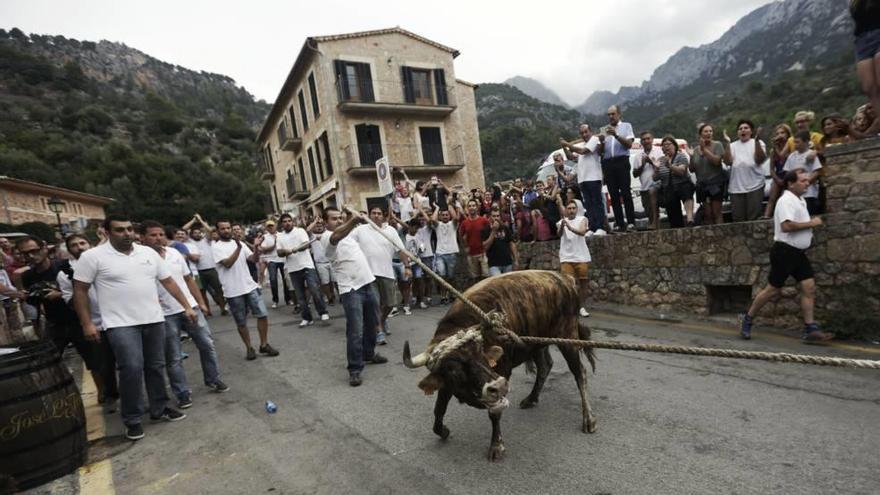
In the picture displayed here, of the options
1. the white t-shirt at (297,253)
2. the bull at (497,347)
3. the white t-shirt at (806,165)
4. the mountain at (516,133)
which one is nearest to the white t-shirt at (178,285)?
the white t-shirt at (297,253)

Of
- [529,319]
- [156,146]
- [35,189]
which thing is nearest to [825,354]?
[529,319]

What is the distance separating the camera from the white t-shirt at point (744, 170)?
5.86m

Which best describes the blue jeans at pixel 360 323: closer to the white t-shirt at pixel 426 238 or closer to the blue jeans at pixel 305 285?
the blue jeans at pixel 305 285

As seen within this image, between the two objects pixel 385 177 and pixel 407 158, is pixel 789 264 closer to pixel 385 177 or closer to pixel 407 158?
pixel 385 177

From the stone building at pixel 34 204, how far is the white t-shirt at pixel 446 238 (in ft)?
74.7

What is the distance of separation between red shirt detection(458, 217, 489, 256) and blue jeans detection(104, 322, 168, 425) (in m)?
5.81

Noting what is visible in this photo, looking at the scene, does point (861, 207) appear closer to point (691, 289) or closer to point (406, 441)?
point (691, 289)

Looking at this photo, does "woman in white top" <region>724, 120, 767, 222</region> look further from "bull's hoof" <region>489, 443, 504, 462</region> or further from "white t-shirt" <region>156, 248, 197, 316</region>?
"white t-shirt" <region>156, 248, 197, 316</region>

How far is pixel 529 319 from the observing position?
3.25 meters

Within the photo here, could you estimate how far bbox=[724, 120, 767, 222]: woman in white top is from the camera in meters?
5.84

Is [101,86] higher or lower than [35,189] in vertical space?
higher

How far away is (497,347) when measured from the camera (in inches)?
108

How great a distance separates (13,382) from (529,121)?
2799 inches

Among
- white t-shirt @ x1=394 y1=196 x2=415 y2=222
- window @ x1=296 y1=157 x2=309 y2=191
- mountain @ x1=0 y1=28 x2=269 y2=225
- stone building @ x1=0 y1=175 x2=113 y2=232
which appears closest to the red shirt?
white t-shirt @ x1=394 y1=196 x2=415 y2=222
